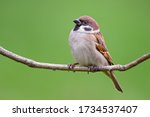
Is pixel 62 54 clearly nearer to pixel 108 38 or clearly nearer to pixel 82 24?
pixel 108 38

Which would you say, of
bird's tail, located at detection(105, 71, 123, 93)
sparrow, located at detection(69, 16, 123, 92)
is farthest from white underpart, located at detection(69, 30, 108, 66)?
→ bird's tail, located at detection(105, 71, 123, 93)

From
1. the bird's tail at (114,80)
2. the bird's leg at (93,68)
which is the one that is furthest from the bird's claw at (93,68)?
the bird's tail at (114,80)

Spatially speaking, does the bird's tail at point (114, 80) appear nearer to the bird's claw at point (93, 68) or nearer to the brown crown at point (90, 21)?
the bird's claw at point (93, 68)

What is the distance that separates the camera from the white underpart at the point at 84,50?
3834mm

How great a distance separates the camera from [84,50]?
387cm

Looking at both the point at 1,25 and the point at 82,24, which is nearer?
the point at 82,24

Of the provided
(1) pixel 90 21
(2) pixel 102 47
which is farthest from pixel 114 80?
(1) pixel 90 21

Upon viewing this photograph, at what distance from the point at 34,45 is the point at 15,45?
0.41 ft

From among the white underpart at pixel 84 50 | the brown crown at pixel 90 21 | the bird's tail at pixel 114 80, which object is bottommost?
the bird's tail at pixel 114 80

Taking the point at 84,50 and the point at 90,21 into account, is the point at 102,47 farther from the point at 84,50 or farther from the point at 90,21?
the point at 90,21

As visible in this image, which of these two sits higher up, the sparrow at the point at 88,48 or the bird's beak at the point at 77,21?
the bird's beak at the point at 77,21

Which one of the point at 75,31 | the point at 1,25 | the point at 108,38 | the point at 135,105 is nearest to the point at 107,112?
the point at 135,105

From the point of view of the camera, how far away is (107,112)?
12.8 feet

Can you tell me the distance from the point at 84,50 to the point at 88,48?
3 centimetres
